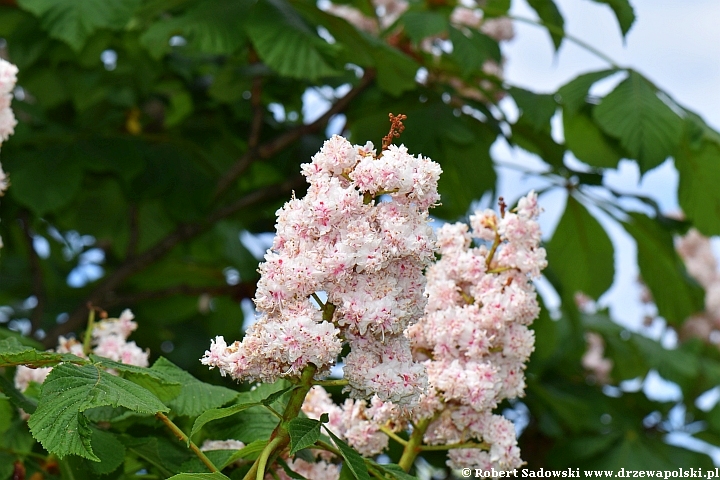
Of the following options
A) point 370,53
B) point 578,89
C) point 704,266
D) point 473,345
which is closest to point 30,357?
point 473,345

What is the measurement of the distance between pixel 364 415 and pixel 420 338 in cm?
19

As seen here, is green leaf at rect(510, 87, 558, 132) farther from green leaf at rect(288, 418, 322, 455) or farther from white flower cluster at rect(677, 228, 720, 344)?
white flower cluster at rect(677, 228, 720, 344)

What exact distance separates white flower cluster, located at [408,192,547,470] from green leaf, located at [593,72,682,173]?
1.11m

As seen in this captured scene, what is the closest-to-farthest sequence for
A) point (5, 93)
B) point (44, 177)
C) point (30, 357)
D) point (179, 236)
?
1. point (30, 357)
2. point (5, 93)
3. point (44, 177)
4. point (179, 236)

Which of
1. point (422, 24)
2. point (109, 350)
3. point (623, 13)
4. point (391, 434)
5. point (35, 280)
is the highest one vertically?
point (623, 13)

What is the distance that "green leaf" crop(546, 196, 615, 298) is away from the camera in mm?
3527

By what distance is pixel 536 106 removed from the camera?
3.10 meters

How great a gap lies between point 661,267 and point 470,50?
3.86 feet

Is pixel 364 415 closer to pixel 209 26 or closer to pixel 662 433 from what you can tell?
pixel 209 26

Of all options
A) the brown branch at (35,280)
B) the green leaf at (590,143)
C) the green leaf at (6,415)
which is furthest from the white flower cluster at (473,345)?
the brown branch at (35,280)

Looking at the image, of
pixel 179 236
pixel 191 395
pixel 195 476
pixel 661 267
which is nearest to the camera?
pixel 195 476

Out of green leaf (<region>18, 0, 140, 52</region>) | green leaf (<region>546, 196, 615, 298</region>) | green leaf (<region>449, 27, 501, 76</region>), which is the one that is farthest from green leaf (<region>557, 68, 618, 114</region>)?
green leaf (<region>18, 0, 140, 52</region>)

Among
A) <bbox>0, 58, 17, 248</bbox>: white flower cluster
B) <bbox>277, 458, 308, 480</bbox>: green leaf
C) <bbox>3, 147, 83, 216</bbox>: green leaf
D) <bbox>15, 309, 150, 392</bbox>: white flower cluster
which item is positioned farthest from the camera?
<bbox>3, 147, 83, 216</bbox>: green leaf

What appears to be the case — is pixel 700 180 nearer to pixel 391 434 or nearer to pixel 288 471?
pixel 391 434
